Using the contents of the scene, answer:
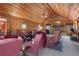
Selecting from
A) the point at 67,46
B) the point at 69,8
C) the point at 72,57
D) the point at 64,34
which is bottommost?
the point at 72,57

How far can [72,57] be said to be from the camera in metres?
3.37

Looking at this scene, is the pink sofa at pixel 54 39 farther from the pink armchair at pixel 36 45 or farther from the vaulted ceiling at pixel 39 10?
the vaulted ceiling at pixel 39 10

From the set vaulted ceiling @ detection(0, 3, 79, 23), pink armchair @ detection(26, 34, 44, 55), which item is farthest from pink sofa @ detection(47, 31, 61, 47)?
vaulted ceiling @ detection(0, 3, 79, 23)

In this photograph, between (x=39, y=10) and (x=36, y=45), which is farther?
(x=39, y=10)

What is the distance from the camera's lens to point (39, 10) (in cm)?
341

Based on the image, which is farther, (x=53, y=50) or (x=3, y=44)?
(x=53, y=50)

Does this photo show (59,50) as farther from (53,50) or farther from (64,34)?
(64,34)

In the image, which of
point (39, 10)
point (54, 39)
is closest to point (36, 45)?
point (54, 39)

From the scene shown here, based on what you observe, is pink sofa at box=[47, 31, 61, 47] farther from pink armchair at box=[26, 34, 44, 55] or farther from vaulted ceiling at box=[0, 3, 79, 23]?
vaulted ceiling at box=[0, 3, 79, 23]

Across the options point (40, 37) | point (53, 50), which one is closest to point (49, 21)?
→ point (40, 37)

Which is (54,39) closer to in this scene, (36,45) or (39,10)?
(36,45)

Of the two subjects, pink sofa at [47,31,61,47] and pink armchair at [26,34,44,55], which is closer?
pink armchair at [26,34,44,55]

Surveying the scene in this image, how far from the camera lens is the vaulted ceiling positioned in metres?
3.33

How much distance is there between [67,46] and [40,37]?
619 mm
